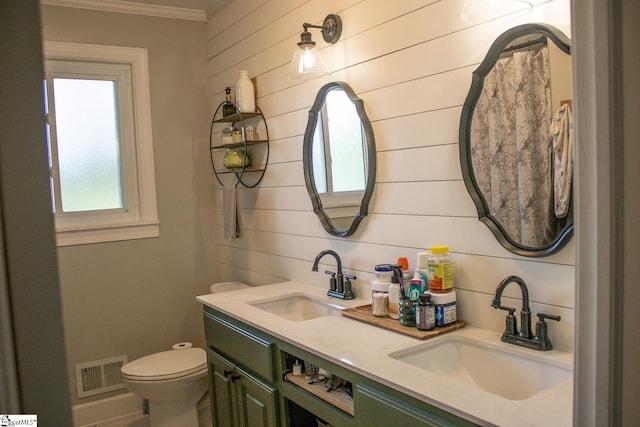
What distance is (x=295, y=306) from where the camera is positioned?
2496 mm

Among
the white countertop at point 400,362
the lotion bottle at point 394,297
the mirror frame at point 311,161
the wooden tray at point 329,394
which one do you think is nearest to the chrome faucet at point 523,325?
the white countertop at point 400,362

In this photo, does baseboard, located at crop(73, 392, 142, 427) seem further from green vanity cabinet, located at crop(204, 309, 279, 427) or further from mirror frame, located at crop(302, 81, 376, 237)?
mirror frame, located at crop(302, 81, 376, 237)

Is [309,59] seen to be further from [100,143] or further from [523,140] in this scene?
[100,143]

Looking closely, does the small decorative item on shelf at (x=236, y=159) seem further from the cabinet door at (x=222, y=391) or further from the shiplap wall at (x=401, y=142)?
the cabinet door at (x=222, y=391)

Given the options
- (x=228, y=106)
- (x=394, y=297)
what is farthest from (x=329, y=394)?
(x=228, y=106)

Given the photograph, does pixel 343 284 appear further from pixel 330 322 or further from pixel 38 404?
pixel 38 404

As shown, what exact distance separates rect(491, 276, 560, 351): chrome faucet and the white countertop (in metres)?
0.03

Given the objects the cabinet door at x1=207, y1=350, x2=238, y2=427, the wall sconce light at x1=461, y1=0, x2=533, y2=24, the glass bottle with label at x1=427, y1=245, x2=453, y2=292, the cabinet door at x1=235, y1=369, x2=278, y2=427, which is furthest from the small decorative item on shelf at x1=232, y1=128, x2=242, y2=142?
the wall sconce light at x1=461, y1=0, x2=533, y2=24

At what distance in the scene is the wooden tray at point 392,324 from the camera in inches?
64.6

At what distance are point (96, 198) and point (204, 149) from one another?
779mm

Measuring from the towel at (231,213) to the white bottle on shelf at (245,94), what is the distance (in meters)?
0.50

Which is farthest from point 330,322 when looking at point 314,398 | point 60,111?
point 60,111

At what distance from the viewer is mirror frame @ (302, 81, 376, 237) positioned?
209 cm

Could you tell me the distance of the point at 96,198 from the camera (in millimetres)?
3227
